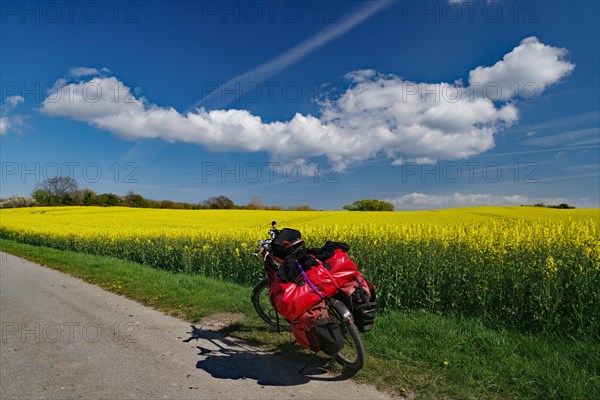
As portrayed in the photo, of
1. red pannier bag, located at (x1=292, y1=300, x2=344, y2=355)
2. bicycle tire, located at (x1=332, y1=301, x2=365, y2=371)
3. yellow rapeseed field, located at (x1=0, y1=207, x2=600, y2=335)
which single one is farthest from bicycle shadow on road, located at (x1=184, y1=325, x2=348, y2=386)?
yellow rapeseed field, located at (x1=0, y1=207, x2=600, y2=335)

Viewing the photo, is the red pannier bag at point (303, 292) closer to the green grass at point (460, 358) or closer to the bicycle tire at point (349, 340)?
the bicycle tire at point (349, 340)

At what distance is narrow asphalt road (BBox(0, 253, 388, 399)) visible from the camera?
3777mm

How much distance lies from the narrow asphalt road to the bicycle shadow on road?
11 millimetres

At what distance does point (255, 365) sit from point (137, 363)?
1.38 meters

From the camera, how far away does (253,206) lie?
2140 inches

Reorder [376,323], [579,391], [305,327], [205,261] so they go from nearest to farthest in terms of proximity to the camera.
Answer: [579,391] → [305,327] → [376,323] → [205,261]

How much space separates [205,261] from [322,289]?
28.7 ft

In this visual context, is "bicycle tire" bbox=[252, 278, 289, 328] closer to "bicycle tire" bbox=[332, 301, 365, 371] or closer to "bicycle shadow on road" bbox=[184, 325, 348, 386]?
A: "bicycle shadow on road" bbox=[184, 325, 348, 386]

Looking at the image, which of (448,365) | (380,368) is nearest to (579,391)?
(448,365)

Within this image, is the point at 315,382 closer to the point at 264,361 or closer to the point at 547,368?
the point at 264,361

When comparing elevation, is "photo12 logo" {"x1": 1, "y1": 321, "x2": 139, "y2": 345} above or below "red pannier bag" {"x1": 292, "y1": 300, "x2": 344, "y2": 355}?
below

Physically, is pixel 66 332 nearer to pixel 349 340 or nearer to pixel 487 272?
pixel 349 340

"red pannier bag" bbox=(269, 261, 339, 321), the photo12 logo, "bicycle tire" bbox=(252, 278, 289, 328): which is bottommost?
the photo12 logo

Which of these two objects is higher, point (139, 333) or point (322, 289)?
point (322, 289)
